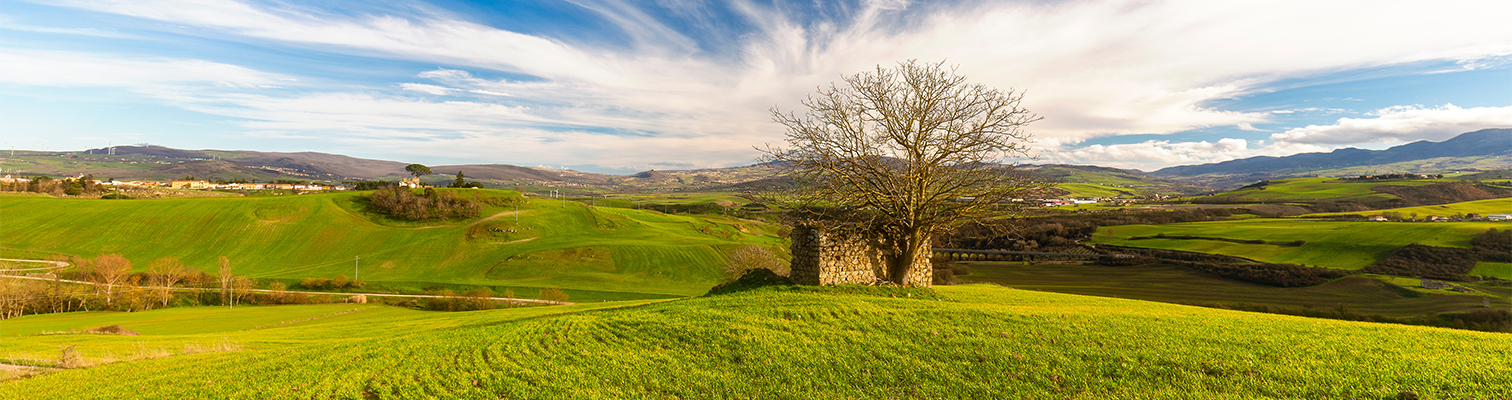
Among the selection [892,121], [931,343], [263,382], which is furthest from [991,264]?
[263,382]

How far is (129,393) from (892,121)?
18.7m

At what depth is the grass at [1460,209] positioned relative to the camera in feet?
240

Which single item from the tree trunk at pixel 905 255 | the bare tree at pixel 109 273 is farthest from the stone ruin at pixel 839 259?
the bare tree at pixel 109 273

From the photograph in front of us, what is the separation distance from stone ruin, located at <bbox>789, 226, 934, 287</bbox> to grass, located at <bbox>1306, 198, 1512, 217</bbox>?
346 feet

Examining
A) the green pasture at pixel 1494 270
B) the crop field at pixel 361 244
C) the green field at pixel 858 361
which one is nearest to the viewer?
the green field at pixel 858 361

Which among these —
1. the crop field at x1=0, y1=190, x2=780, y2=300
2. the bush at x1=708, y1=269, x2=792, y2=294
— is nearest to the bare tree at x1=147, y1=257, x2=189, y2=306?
the crop field at x1=0, y1=190, x2=780, y2=300

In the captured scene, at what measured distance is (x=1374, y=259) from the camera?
51.8 m

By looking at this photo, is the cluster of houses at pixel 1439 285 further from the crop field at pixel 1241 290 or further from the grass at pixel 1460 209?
the grass at pixel 1460 209

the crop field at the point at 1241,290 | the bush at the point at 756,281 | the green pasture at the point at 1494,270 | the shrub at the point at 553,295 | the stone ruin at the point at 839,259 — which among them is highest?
the stone ruin at the point at 839,259

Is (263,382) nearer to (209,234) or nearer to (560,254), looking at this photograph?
(560,254)

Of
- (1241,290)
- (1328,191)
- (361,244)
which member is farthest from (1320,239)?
(361,244)

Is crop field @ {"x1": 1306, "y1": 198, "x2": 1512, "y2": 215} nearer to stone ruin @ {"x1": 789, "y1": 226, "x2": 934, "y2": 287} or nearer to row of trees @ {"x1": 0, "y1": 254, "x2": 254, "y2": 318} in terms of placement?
stone ruin @ {"x1": 789, "y1": 226, "x2": 934, "y2": 287}

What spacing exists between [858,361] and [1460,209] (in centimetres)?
12447

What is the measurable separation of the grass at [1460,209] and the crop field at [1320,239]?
1556 centimetres
